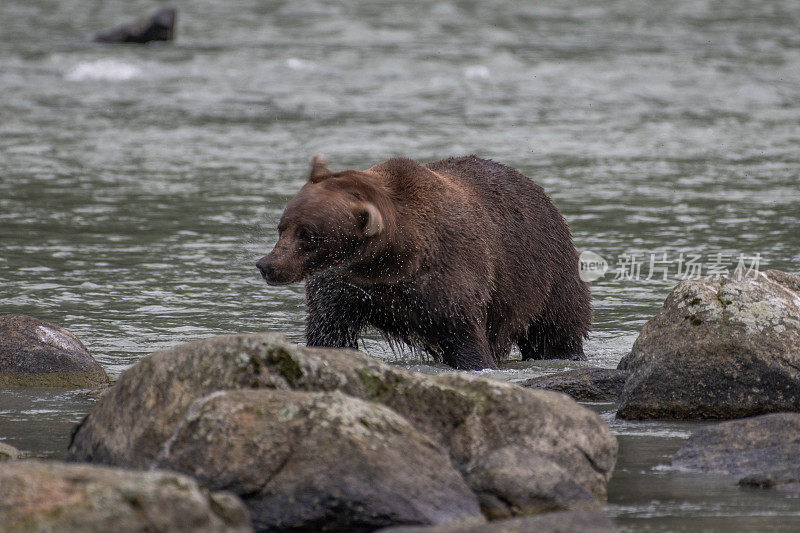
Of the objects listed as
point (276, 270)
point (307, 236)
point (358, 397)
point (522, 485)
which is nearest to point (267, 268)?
point (276, 270)

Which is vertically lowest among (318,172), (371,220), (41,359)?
(41,359)

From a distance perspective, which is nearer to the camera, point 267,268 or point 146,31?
point 267,268

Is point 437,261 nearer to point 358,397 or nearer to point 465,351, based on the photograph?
point 465,351

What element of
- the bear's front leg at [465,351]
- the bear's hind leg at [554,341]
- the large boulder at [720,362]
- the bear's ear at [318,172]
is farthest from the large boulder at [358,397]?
the bear's hind leg at [554,341]

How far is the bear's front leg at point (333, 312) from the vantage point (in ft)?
24.8

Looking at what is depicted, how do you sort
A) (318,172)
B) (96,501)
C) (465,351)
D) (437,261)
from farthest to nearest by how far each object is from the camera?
(465,351) → (437,261) → (318,172) → (96,501)

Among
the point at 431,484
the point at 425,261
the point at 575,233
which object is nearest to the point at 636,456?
the point at 431,484

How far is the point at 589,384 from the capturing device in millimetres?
6957

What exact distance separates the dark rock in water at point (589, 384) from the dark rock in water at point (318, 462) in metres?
2.24

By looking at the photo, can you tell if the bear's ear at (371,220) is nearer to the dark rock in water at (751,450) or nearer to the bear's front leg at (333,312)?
the bear's front leg at (333,312)

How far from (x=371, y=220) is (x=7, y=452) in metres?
2.41

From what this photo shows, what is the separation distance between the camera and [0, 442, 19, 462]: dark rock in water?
532cm

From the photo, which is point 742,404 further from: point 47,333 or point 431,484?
point 47,333

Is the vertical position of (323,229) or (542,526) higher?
(323,229)
